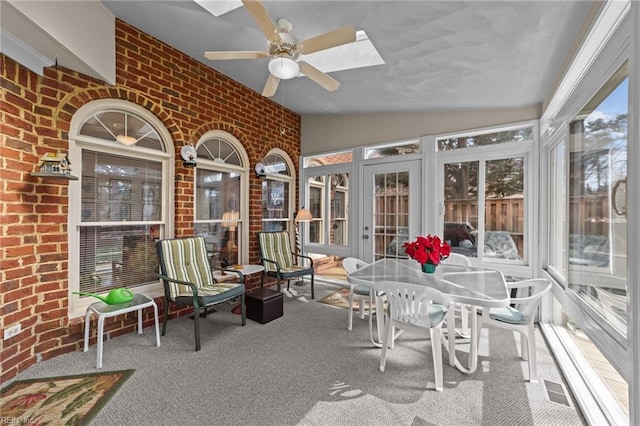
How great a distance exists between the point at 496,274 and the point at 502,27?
6.77ft

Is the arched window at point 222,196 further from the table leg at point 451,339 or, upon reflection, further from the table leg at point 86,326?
the table leg at point 451,339

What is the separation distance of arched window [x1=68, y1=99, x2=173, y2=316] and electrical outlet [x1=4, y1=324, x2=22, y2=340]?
442 mm

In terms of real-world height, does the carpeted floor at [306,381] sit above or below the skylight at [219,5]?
below

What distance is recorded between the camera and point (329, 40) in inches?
76.1

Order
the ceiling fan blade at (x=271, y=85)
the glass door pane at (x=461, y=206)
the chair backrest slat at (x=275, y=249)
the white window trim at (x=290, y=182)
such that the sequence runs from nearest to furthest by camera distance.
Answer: the ceiling fan blade at (x=271, y=85) → the glass door pane at (x=461, y=206) → the chair backrest slat at (x=275, y=249) → the white window trim at (x=290, y=182)

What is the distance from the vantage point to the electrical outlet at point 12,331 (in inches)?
79.7

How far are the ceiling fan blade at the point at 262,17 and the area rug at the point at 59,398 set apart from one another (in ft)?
9.07

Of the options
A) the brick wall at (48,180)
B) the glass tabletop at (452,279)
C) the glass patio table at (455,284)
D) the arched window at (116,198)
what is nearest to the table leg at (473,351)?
the glass patio table at (455,284)

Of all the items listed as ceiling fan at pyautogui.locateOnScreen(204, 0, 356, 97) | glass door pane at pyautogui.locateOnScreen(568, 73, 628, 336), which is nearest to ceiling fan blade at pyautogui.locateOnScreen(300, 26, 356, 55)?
ceiling fan at pyautogui.locateOnScreen(204, 0, 356, 97)

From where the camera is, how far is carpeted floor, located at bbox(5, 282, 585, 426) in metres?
1.75

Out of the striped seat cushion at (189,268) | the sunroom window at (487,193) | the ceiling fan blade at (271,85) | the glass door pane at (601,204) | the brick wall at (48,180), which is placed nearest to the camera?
the glass door pane at (601,204)

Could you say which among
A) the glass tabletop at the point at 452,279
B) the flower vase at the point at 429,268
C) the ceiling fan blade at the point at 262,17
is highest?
the ceiling fan blade at the point at 262,17

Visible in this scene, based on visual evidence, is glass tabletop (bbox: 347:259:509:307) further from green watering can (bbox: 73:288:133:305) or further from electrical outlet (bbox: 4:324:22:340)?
electrical outlet (bbox: 4:324:22:340)

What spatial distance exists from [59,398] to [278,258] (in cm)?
278
